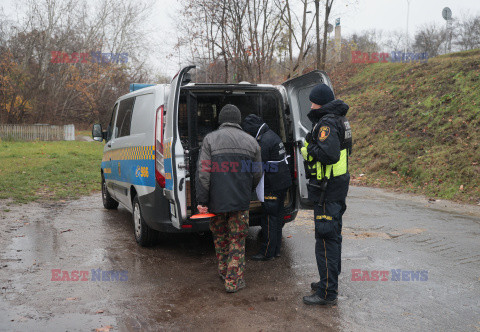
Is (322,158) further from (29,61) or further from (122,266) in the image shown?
(29,61)

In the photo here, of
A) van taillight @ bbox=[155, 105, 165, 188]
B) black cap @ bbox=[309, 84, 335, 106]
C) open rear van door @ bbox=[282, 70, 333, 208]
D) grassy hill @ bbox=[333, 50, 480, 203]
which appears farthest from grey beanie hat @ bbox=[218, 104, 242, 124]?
grassy hill @ bbox=[333, 50, 480, 203]

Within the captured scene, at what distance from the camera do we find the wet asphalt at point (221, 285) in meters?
3.39

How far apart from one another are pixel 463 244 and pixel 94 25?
130 feet

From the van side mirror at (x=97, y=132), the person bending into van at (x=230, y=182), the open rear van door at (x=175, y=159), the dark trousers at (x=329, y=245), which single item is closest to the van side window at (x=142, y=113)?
the open rear van door at (x=175, y=159)

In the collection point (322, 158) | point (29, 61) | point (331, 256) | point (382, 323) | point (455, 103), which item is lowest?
point (382, 323)

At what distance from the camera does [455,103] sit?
1329cm

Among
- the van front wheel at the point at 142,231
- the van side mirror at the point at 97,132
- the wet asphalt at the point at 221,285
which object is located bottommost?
the wet asphalt at the point at 221,285

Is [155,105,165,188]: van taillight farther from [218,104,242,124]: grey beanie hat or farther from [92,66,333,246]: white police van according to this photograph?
[218,104,242,124]: grey beanie hat

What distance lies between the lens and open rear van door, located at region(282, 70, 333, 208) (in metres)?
5.37

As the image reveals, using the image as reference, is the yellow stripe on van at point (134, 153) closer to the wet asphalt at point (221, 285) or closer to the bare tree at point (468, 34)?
the wet asphalt at point (221, 285)

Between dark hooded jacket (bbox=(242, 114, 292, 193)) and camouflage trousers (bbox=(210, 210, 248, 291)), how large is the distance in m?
0.87

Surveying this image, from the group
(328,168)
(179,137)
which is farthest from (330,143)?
(179,137)

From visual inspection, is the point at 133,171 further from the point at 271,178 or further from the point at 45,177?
the point at 45,177

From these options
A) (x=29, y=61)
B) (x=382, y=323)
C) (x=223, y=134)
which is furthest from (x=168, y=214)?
(x=29, y=61)
